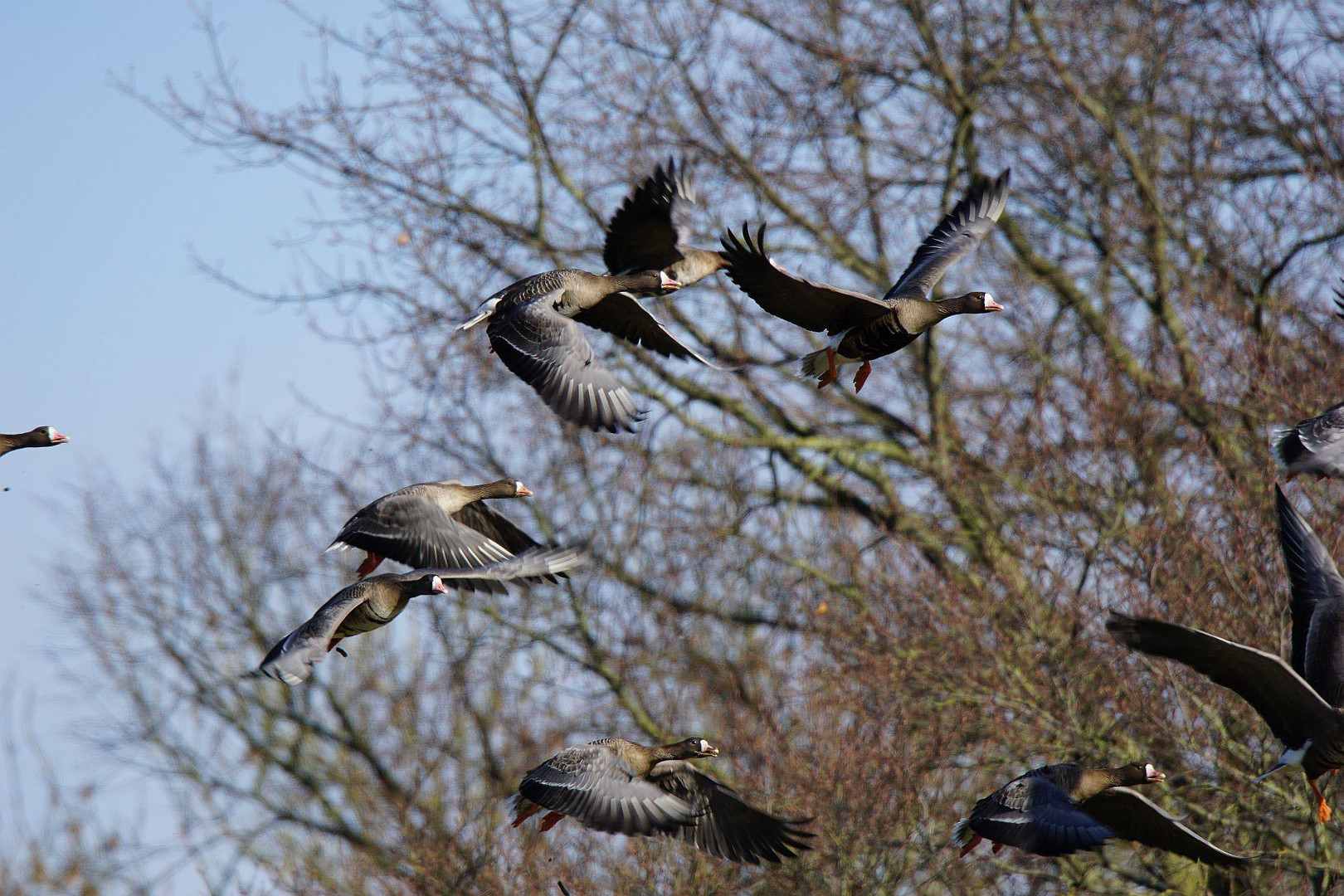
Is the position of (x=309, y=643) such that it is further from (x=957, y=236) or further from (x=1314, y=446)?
(x=1314, y=446)

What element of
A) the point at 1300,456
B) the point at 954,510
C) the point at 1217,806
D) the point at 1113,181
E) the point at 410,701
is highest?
the point at 1113,181

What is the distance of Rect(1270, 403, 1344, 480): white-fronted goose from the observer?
827 cm

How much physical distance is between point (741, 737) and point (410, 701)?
Result: 6801 mm

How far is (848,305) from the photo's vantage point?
8.72 metres

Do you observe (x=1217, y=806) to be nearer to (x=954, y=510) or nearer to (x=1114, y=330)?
(x=954, y=510)

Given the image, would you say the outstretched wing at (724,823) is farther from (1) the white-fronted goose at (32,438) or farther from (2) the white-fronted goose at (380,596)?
(1) the white-fronted goose at (32,438)

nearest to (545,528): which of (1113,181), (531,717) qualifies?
(531,717)

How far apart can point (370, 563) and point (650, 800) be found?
6.86 feet

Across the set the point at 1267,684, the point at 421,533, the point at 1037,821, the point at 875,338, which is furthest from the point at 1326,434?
the point at 421,533

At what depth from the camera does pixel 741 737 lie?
1352 centimetres

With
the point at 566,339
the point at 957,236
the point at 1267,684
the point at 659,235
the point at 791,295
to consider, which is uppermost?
the point at 659,235

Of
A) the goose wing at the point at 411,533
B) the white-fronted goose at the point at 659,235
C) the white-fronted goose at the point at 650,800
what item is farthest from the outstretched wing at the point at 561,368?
the white-fronted goose at the point at 659,235

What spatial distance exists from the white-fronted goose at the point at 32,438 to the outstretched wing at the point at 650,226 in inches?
154

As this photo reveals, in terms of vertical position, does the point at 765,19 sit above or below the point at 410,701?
above
